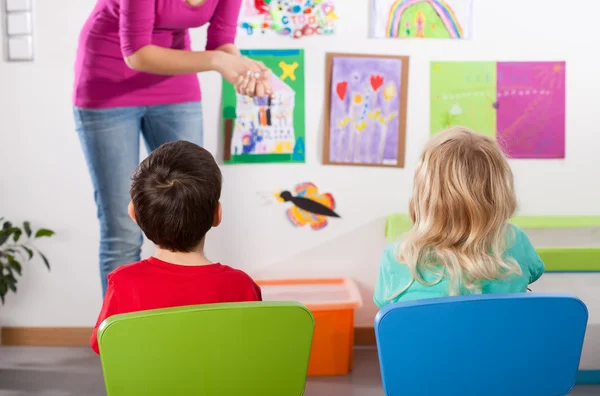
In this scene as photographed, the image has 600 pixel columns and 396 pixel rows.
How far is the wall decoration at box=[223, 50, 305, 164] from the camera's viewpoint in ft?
8.93

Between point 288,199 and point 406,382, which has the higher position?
point 288,199

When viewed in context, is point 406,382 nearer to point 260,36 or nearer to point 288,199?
point 288,199

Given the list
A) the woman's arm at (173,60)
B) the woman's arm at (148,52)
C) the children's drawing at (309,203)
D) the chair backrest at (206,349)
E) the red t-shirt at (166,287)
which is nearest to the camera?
the chair backrest at (206,349)

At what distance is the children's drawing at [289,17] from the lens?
268 centimetres

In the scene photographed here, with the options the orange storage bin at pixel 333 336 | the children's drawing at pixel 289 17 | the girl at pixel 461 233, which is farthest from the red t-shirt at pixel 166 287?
the children's drawing at pixel 289 17

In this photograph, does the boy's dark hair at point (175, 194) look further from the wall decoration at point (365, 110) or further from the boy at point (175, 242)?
the wall decoration at point (365, 110)

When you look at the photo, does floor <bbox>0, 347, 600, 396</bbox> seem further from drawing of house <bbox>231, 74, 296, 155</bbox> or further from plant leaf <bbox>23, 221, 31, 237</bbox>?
drawing of house <bbox>231, 74, 296, 155</bbox>

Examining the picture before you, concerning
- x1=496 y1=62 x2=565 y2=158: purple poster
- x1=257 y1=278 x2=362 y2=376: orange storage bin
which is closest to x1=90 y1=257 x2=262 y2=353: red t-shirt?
x1=257 y1=278 x2=362 y2=376: orange storage bin

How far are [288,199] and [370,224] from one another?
341 millimetres

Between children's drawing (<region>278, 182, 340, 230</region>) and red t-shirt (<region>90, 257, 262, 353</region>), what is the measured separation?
1.41 meters

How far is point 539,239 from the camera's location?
8.49 feet

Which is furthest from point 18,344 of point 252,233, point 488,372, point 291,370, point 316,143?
point 488,372

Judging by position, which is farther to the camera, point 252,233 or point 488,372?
point 252,233

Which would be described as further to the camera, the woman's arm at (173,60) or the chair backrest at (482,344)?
the woman's arm at (173,60)
